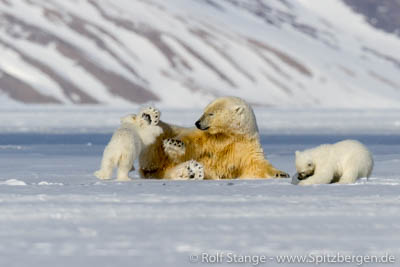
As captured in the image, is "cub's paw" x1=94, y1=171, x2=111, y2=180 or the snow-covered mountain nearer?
"cub's paw" x1=94, y1=171, x2=111, y2=180

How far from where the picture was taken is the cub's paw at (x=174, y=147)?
12.8 m

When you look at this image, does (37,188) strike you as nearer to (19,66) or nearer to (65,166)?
(65,166)

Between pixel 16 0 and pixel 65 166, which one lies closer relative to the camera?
pixel 65 166

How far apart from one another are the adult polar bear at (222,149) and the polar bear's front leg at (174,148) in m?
0.01

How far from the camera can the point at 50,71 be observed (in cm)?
11181

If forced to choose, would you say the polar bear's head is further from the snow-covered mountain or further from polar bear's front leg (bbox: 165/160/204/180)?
the snow-covered mountain

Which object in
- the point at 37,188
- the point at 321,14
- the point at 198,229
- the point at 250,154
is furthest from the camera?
the point at 321,14

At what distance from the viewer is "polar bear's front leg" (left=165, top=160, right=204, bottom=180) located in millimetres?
12562

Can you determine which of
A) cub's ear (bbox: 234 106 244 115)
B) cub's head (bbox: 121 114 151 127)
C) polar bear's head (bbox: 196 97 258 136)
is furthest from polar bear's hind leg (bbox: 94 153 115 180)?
cub's ear (bbox: 234 106 244 115)

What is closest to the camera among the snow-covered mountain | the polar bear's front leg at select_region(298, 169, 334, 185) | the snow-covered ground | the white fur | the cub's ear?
the snow-covered ground

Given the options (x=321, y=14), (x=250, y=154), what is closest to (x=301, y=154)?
(x=250, y=154)

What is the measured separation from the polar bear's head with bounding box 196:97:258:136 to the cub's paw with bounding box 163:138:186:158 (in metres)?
0.33

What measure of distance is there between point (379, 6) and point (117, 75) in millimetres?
66371

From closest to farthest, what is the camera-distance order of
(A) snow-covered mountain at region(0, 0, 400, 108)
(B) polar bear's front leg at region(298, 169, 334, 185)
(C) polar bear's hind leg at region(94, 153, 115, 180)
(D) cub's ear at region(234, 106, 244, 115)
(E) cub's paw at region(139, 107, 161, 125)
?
1. (B) polar bear's front leg at region(298, 169, 334, 185)
2. (C) polar bear's hind leg at region(94, 153, 115, 180)
3. (E) cub's paw at region(139, 107, 161, 125)
4. (D) cub's ear at region(234, 106, 244, 115)
5. (A) snow-covered mountain at region(0, 0, 400, 108)
